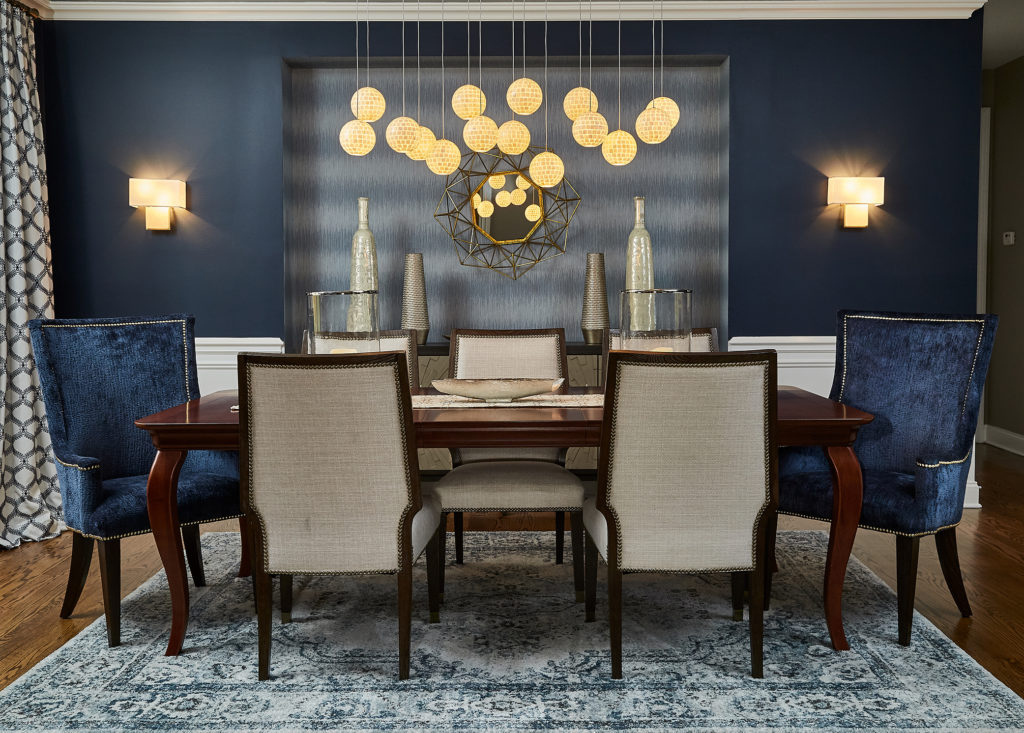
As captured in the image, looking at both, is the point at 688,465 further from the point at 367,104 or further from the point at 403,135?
the point at 367,104

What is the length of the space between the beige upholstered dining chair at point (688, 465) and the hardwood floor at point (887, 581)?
85 centimetres

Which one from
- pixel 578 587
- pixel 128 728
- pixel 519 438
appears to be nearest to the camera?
pixel 128 728

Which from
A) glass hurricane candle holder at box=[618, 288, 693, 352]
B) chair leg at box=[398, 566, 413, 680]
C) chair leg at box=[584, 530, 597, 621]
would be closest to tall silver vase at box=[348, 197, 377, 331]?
glass hurricane candle holder at box=[618, 288, 693, 352]

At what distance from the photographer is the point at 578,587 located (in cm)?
271

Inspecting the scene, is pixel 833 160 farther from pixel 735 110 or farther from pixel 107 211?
pixel 107 211

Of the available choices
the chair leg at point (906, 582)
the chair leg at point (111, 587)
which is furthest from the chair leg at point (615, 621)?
the chair leg at point (111, 587)

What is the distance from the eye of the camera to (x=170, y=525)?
2287 millimetres

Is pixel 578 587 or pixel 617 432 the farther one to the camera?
pixel 578 587

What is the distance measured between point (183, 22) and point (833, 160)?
346 centimetres

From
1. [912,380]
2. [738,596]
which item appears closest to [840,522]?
[738,596]

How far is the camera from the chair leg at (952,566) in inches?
99.1

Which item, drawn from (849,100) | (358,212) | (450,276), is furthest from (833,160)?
(358,212)

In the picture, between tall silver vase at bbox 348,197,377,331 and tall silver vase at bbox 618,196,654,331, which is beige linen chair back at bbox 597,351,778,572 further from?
tall silver vase at bbox 348,197,377,331

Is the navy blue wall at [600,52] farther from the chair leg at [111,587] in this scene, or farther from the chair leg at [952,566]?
the chair leg at [111,587]
